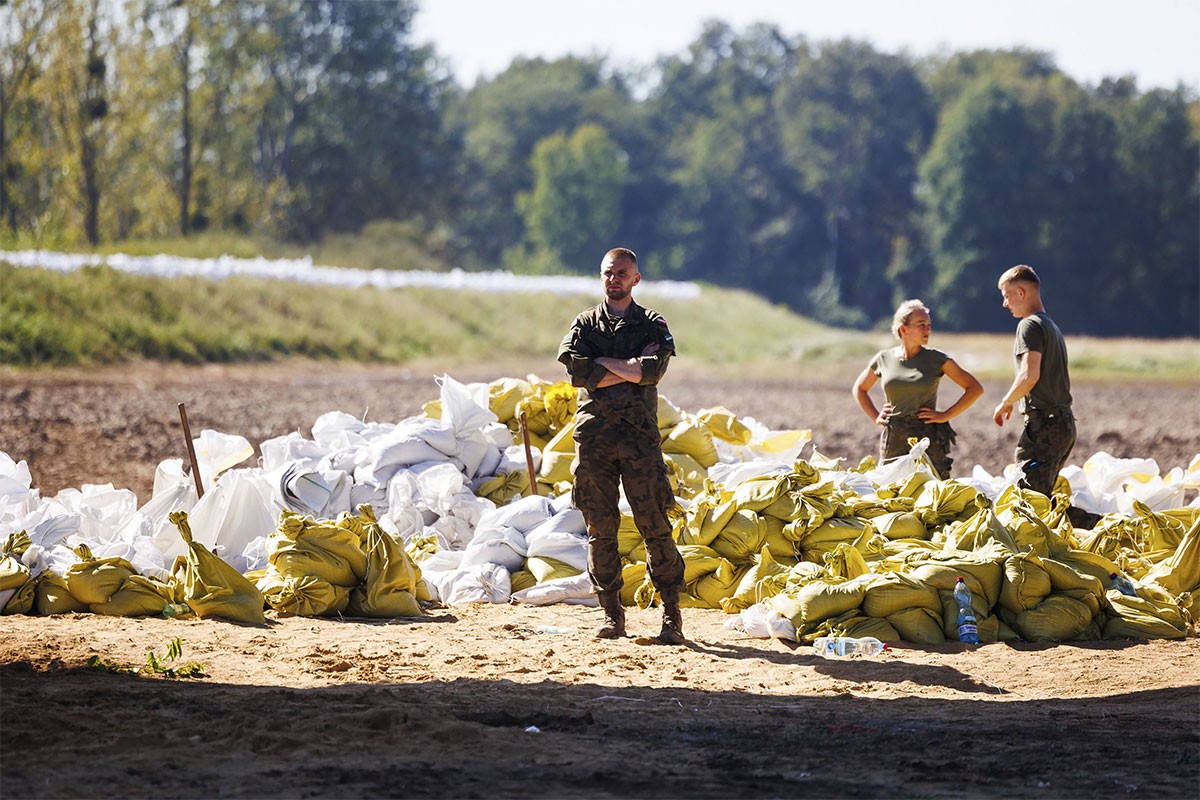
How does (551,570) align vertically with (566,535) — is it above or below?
below

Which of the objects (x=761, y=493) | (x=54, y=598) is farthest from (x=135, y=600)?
(x=761, y=493)

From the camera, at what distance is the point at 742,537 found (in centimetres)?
756

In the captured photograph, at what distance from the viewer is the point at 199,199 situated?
50.4m

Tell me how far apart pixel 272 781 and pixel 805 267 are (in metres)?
63.0

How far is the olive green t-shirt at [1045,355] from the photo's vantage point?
24.2 ft

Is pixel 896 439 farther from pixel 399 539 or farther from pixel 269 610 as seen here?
pixel 269 610

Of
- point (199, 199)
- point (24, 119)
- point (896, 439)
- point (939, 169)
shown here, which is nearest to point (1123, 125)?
point (939, 169)

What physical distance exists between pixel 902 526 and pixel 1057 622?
1093mm

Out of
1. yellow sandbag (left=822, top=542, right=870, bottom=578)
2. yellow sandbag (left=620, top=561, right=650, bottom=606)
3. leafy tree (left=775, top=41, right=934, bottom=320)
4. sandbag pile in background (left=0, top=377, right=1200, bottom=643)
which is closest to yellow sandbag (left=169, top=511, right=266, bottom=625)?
sandbag pile in background (left=0, top=377, right=1200, bottom=643)

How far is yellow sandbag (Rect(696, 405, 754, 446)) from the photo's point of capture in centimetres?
931

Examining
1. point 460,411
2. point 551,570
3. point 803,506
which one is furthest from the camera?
point 460,411

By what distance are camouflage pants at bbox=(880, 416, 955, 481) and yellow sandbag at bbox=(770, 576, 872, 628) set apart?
1.61 m

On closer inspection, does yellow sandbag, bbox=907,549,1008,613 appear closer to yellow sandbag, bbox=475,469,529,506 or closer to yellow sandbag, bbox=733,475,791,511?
yellow sandbag, bbox=733,475,791,511

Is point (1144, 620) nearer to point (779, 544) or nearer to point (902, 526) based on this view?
point (902, 526)
